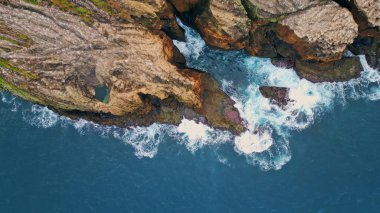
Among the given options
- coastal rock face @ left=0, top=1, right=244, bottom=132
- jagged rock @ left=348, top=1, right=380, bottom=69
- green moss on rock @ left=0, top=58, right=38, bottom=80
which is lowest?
green moss on rock @ left=0, top=58, right=38, bottom=80

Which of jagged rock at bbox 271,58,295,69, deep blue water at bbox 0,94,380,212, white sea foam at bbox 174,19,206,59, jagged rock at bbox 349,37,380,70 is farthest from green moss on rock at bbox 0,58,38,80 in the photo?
jagged rock at bbox 349,37,380,70

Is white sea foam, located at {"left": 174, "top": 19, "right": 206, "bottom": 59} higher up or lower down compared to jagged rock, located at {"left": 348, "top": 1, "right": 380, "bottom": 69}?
lower down

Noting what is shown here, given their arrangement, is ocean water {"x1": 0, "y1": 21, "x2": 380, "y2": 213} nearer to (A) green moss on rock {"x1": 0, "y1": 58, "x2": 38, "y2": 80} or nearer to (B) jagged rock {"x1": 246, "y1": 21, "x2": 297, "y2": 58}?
(B) jagged rock {"x1": 246, "y1": 21, "x2": 297, "y2": 58}

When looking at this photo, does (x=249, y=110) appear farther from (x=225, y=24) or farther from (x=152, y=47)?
(x=152, y=47)

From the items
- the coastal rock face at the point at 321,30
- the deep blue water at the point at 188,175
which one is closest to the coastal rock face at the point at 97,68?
the deep blue water at the point at 188,175

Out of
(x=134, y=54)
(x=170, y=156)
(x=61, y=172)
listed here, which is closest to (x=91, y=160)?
(x=61, y=172)

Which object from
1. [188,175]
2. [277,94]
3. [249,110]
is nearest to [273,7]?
[277,94]
